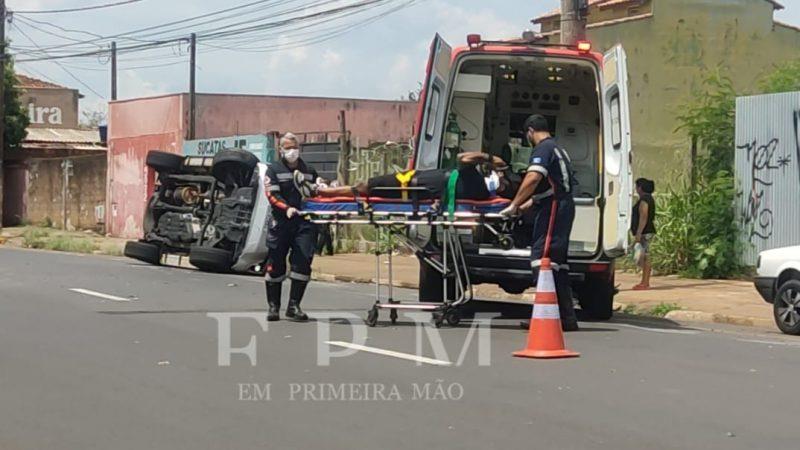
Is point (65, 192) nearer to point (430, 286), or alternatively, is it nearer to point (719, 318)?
point (430, 286)

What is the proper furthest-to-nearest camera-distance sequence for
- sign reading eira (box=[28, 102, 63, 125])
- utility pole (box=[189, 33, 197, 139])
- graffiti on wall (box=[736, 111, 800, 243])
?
sign reading eira (box=[28, 102, 63, 125])
utility pole (box=[189, 33, 197, 139])
graffiti on wall (box=[736, 111, 800, 243])

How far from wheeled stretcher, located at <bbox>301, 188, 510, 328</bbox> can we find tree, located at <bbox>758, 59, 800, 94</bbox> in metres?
9.14

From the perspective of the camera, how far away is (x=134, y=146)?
35.3 meters

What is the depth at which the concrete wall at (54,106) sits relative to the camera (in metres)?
70.2

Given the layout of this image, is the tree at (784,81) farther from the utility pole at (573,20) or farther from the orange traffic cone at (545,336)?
the orange traffic cone at (545,336)

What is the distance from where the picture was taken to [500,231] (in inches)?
422

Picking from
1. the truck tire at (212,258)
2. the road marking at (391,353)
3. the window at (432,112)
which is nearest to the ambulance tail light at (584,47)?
the window at (432,112)

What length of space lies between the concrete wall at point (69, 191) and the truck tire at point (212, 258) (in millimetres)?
19103

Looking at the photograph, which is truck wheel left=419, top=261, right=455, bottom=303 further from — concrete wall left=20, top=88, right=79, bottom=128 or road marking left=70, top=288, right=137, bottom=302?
concrete wall left=20, top=88, right=79, bottom=128

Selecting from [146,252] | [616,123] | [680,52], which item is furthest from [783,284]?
[680,52]

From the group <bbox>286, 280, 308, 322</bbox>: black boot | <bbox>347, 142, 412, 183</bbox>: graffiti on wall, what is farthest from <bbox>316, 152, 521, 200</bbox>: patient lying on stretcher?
<bbox>347, 142, 412, 183</bbox>: graffiti on wall

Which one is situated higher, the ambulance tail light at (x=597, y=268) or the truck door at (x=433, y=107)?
the truck door at (x=433, y=107)

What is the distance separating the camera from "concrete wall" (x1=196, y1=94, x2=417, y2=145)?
112 ft

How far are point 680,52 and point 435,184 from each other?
15075mm
